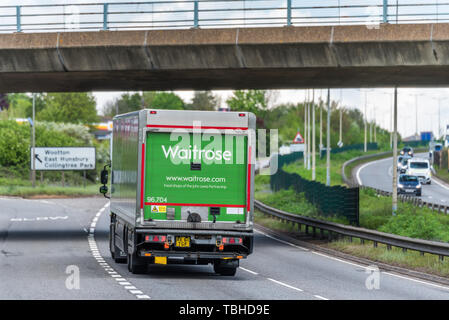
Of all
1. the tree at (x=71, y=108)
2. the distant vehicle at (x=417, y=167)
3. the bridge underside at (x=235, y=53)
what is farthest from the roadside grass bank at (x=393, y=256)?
the tree at (x=71, y=108)

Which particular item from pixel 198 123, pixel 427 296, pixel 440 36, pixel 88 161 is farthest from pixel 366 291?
pixel 88 161

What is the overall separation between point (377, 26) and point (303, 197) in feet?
61.3

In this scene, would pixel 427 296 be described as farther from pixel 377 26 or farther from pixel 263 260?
pixel 377 26

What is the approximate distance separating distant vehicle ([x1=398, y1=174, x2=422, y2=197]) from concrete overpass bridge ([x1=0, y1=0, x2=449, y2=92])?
3669 centimetres

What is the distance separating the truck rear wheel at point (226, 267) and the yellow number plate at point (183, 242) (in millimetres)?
1204

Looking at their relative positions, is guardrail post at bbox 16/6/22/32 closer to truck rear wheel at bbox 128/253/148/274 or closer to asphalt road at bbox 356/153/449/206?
truck rear wheel at bbox 128/253/148/274

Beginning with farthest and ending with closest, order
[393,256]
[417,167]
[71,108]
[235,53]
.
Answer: [71,108]
[417,167]
[235,53]
[393,256]

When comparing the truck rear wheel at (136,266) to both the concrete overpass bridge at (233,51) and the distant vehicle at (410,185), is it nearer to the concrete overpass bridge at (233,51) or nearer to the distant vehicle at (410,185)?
the concrete overpass bridge at (233,51)

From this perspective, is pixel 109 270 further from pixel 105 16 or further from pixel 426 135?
pixel 426 135

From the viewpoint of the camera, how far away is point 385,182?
3226 inches

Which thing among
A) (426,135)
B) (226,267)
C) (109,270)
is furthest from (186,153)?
(426,135)

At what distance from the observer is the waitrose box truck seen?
19484 mm

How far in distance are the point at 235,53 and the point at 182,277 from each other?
1018cm

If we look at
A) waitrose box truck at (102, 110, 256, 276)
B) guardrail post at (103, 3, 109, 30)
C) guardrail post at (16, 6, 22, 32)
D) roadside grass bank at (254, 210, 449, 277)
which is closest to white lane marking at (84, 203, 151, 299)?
waitrose box truck at (102, 110, 256, 276)
